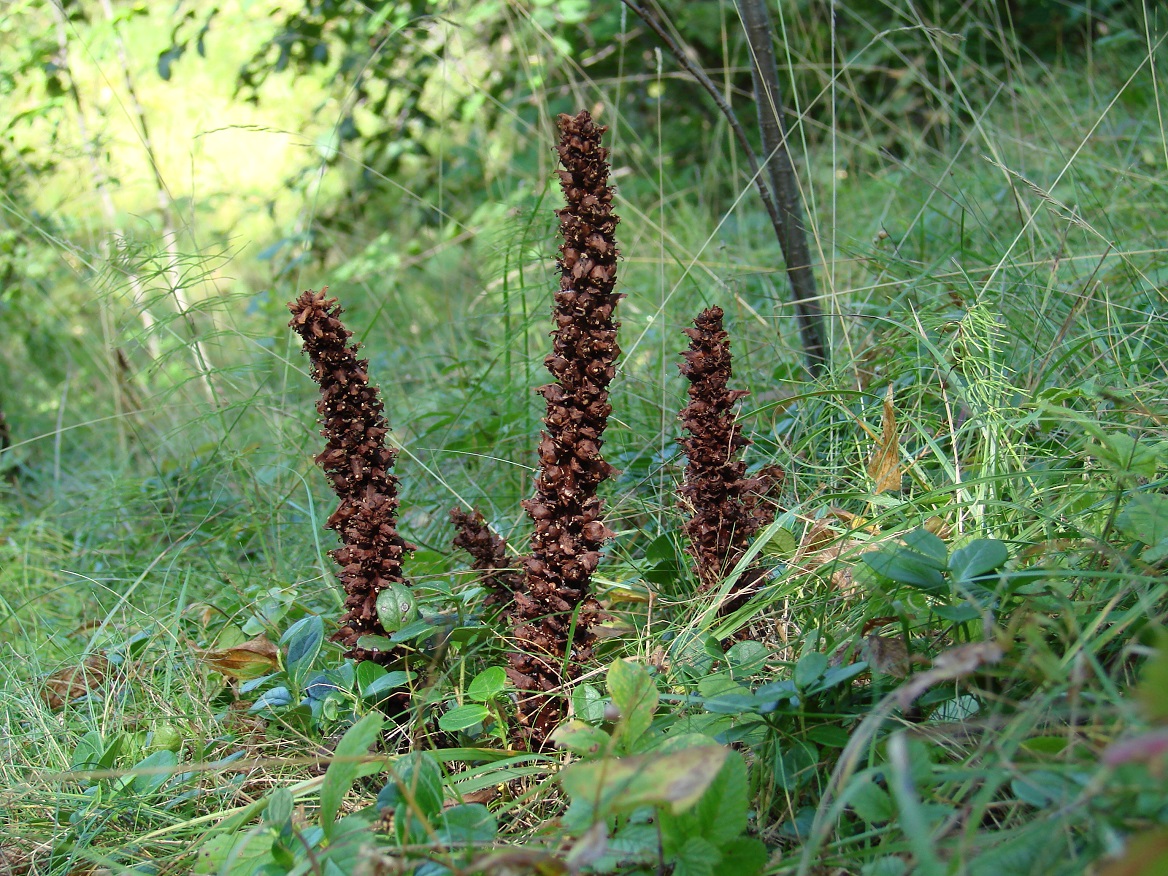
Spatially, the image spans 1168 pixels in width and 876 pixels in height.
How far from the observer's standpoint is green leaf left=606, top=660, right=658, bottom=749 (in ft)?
3.99

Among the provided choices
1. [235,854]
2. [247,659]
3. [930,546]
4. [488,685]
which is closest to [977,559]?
[930,546]

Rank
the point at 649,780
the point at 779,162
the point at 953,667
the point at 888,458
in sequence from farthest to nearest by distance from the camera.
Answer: the point at 779,162, the point at 888,458, the point at 649,780, the point at 953,667

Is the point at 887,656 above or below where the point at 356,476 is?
below

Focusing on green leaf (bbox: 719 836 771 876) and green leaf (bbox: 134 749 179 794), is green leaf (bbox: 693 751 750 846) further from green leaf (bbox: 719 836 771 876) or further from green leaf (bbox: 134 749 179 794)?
green leaf (bbox: 134 749 179 794)

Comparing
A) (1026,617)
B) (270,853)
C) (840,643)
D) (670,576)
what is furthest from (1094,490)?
Result: (270,853)

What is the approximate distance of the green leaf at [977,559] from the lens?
4.00 feet

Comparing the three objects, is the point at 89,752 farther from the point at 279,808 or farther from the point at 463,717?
the point at 463,717

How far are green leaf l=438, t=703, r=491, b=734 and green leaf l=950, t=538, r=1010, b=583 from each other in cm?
72

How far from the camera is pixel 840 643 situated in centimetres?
140

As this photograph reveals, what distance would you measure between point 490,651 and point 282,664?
0.38 meters

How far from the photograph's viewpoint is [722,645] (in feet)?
5.13

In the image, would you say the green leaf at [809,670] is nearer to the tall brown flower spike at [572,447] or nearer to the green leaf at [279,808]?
the tall brown flower spike at [572,447]

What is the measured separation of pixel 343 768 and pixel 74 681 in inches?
42.1

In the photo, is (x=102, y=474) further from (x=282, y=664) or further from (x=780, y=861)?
(x=780, y=861)
